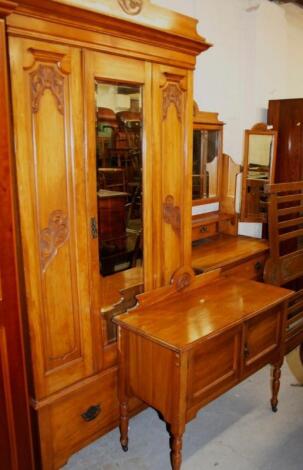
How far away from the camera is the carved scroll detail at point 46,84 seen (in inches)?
56.6

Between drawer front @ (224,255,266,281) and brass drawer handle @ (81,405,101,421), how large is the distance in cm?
118

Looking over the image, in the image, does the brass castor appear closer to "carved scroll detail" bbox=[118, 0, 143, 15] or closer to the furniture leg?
the furniture leg

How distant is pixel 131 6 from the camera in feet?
5.40

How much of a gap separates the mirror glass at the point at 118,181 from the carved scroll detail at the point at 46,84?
19cm

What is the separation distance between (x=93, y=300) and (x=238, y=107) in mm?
2240

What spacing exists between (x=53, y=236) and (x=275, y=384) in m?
1.58

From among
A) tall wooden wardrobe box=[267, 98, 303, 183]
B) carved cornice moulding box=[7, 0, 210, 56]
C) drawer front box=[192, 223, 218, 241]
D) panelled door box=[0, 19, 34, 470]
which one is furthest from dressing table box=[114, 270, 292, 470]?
tall wooden wardrobe box=[267, 98, 303, 183]

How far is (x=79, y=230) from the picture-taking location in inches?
65.6

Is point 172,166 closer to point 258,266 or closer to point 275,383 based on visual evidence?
point 258,266

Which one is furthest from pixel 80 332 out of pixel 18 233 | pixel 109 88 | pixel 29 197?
pixel 109 88

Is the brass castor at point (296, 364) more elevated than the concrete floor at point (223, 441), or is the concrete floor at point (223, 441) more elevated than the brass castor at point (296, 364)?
the brass castor at point (296, 364)

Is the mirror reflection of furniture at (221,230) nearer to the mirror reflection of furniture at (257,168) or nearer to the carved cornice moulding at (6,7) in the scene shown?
the mirror reflection of furniture at (257,168)

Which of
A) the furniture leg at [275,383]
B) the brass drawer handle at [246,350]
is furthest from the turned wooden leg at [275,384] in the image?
the brass drawer handle at [246,350]

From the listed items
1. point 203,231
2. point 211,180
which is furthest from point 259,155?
point 203,231
